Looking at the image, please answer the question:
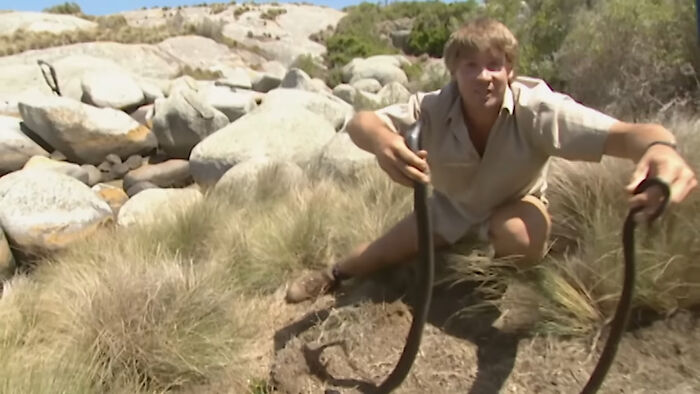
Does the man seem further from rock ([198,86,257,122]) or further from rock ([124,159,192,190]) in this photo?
rock ([198,86,257,122])

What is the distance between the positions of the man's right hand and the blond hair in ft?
1.54

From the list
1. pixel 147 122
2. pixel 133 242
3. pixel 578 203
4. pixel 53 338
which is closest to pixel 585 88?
pixel 578 203

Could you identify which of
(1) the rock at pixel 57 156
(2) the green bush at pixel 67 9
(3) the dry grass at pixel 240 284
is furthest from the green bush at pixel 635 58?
(2) the green bush at pixel 67 9

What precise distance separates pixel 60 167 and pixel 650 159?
9.23 meters

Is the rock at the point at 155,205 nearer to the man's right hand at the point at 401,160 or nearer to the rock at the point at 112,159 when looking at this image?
the rock at the point at 112,159

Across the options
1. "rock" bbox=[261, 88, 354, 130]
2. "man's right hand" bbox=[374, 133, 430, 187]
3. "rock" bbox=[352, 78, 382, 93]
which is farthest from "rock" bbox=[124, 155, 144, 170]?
"man's right hand" bbox=[374, 133, 430, 187]

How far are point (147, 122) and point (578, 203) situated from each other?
9837mm

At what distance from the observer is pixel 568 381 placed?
292 cm

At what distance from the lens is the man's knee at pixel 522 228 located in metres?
3.12

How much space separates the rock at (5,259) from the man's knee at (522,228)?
4.99 m

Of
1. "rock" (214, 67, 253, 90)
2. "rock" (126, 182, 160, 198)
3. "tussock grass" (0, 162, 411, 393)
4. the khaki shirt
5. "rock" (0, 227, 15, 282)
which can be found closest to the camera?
the khaki shirt

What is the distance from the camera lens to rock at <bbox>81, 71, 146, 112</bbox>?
13.0 metres

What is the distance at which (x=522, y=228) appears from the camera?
3.11 metres

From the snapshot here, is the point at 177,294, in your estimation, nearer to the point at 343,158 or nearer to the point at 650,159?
the point at 650,159
